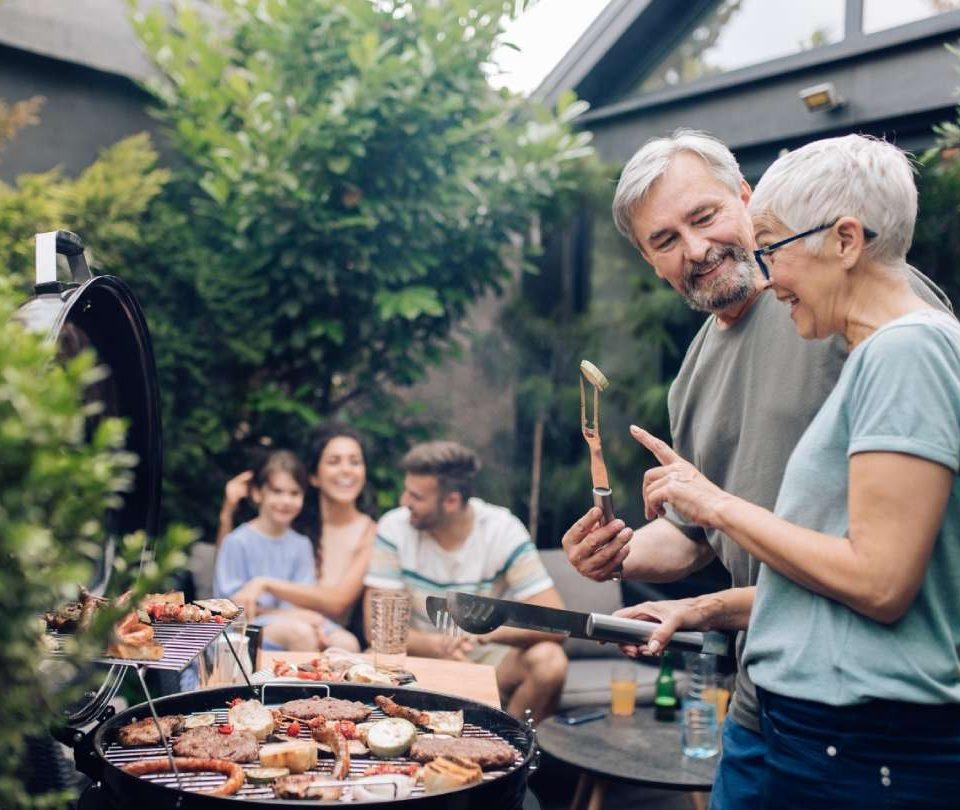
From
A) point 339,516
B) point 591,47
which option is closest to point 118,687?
point 339,516

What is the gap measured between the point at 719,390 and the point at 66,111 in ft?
14.1

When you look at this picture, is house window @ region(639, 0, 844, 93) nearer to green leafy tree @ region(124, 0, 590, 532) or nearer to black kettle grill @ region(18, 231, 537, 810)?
green leafy tree @ region(124, 0, 590, 532)

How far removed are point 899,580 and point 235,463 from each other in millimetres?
4228

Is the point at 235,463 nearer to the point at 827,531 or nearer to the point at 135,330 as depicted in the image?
the point at 135,330

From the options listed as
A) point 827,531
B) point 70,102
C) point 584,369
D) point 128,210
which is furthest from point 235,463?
point 827,531

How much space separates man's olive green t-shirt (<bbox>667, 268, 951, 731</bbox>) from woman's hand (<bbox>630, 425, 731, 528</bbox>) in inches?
11.6

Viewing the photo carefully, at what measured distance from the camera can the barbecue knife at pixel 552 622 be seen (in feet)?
5.93

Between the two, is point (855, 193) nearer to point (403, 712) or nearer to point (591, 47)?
point (403, 712)

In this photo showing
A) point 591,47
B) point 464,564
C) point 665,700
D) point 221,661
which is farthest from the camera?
point 591,47

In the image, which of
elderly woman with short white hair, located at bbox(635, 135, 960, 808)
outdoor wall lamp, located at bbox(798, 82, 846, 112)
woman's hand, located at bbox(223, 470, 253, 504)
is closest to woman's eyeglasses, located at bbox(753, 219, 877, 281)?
elderly woman with short white hair, located at bbox(635, 135, 960, 808)

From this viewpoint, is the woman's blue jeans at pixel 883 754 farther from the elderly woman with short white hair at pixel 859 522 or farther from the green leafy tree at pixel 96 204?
the green leafy tree at pixel 96 204

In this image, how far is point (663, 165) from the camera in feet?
6.95

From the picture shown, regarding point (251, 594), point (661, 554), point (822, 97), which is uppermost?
point (822, 97)

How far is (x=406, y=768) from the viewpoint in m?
1.78
